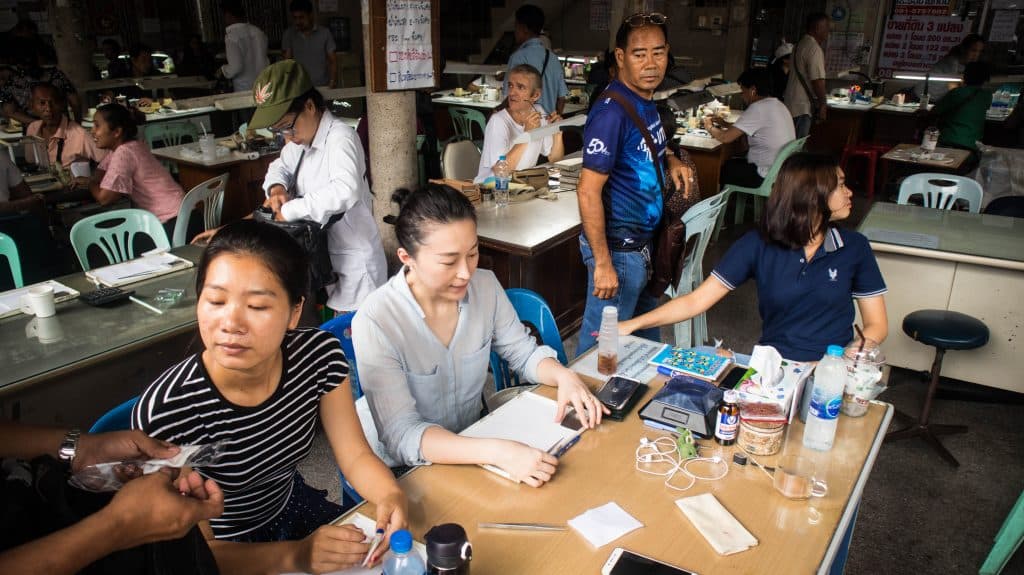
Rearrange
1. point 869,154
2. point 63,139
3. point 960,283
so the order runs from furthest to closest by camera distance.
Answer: point 869,154 < point 63,139 < point 960,283

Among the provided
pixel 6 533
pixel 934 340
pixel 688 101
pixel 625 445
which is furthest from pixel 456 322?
pixel 688 101

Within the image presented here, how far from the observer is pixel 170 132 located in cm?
632

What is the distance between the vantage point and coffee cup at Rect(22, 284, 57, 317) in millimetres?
2469

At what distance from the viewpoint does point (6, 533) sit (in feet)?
3.23

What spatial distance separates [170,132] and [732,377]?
5919 millimetres

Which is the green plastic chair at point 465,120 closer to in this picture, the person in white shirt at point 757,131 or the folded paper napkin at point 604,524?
the person in white shirt at point 757,131

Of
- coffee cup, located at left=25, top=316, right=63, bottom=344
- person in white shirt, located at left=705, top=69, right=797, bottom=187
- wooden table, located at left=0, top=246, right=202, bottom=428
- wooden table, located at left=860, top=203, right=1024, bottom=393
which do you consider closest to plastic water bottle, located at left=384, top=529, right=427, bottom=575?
wooden table, located at left=0, top=246, right=202, bottom=428

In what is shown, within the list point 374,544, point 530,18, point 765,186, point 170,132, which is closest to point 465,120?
point 530,18

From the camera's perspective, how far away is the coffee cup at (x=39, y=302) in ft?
8.10

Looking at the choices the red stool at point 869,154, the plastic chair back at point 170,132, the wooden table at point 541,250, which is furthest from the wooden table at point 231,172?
the red stool at point 869,154

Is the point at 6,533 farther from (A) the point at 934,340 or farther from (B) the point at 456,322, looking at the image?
(A) the point at 934,340

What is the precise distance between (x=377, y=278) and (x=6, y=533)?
226 centimetres

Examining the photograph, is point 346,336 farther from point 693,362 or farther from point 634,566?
point 634,566

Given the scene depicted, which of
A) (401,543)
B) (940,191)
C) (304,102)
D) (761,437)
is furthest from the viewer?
(940,191)
